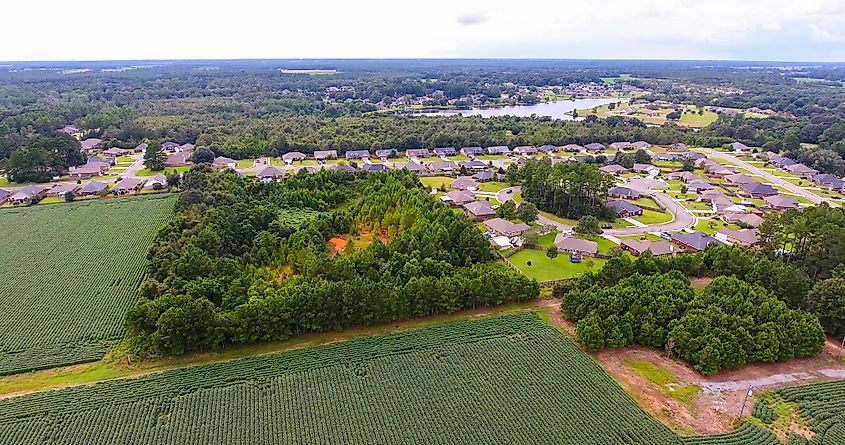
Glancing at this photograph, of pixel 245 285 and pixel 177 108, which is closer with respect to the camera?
pixel 245 285

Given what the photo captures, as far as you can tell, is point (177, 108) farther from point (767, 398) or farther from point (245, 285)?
point (767, 398)

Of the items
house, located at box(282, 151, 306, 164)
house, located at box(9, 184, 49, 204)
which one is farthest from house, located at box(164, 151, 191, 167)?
house, located at box(9, 184, 49, 204)

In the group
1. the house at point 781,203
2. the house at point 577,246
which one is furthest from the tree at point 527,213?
the house at point 781,203

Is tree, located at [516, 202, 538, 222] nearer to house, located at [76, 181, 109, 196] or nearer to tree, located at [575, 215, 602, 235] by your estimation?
tree, located at [575, 215, 602, 235]

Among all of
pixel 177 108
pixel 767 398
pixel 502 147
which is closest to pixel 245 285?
pixel 767 398

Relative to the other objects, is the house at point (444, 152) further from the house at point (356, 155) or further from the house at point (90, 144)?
the house at point (90, 144)
